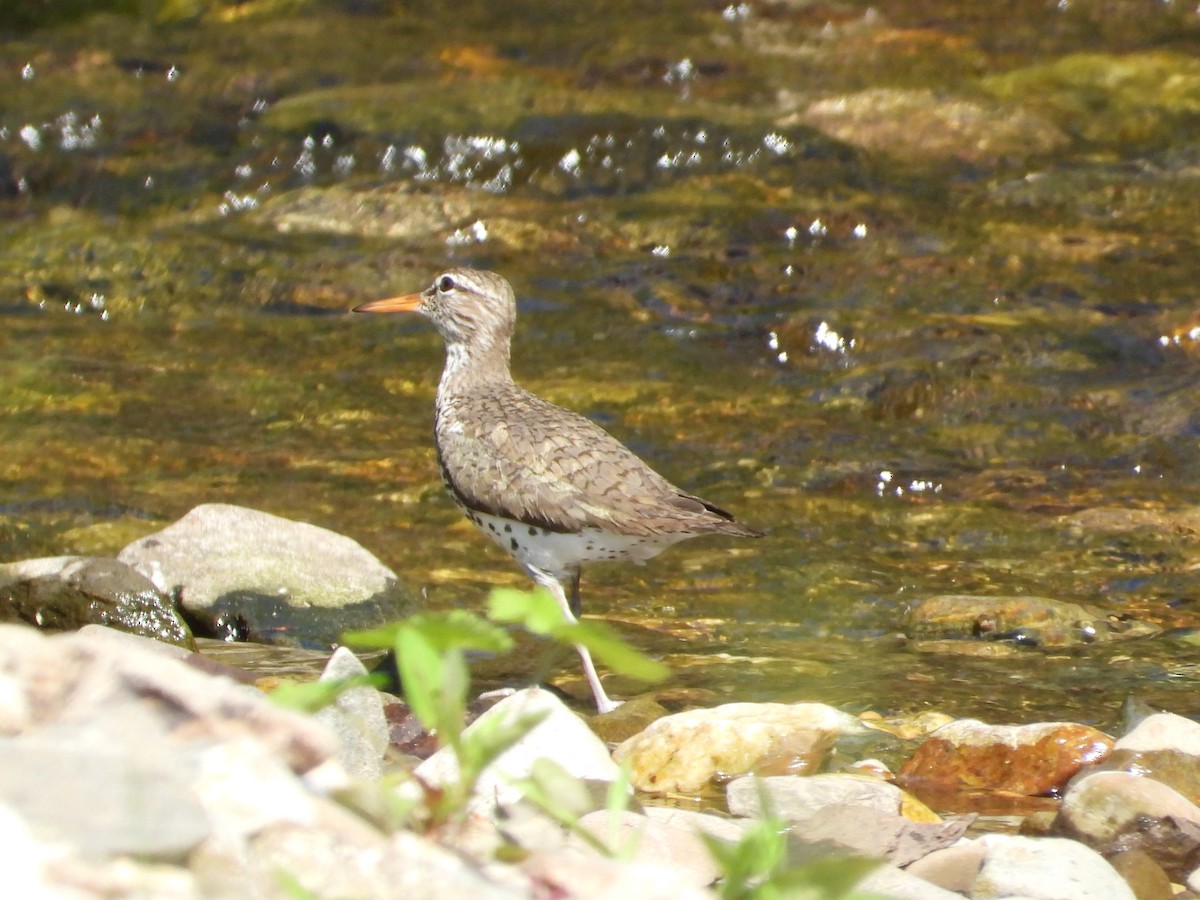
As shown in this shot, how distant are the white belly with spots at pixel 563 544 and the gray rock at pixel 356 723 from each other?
5.75 ft

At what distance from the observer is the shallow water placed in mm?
8688

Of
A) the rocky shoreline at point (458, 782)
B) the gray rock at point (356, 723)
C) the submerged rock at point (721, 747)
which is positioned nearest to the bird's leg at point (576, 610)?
the rocky shoreline at point (458, 782)

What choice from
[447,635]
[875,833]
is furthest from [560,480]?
[447,635]

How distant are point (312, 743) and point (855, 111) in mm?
12663

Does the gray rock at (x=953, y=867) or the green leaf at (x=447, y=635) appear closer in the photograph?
the green leaf at (x=447, y=635)

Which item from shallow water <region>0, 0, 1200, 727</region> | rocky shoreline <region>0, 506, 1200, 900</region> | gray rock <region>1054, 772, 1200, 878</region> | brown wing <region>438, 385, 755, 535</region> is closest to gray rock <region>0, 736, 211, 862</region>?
rocky shoreline <region>0, 506, 1200, 900</region>

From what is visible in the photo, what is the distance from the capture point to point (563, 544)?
7.06 meters

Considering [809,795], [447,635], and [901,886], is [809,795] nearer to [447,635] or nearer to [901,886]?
[901,886]

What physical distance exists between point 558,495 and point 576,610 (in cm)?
78

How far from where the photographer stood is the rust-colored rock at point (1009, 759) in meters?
5.86

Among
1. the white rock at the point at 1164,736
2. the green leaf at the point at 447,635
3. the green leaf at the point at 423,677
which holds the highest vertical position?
the green leaf at the point at 447,635

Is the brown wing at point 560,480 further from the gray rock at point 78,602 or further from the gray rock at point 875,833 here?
the gray rock at point 875,833

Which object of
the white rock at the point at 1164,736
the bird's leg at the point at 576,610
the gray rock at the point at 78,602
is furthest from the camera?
the gray rock at the point at 78,602

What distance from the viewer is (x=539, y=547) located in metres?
7.14
